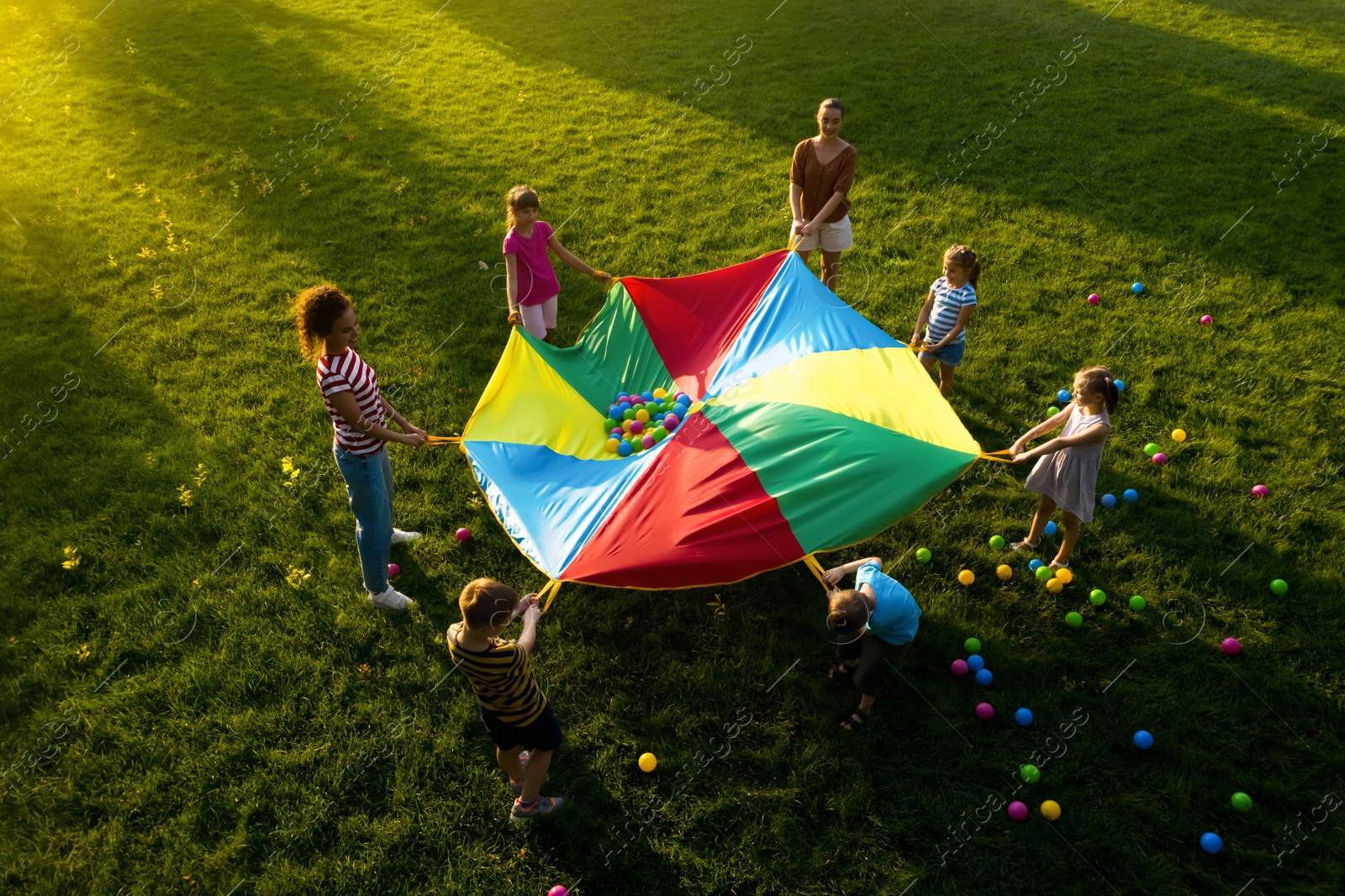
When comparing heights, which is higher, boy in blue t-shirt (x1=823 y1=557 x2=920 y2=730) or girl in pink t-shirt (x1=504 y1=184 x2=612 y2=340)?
girl in pink t-shirt (x1=504 y1=184 x2=612 y2=340)

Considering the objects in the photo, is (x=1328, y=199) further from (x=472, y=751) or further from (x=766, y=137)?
(x=472, y=751)

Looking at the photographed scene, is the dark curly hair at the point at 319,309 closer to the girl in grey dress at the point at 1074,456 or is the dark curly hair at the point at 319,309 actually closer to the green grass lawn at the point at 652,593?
the green grass lawn at the point at 652,593

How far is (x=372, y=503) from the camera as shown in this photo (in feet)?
13.9

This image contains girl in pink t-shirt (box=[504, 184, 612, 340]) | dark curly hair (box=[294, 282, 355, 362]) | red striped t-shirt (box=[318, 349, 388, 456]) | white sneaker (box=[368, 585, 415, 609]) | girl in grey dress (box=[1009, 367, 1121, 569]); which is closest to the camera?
dark curly hair (box=[294, 282, 355, 362])

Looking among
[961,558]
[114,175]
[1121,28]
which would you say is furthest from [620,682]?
[1121,28]

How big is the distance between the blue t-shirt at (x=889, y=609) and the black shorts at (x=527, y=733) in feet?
5.29

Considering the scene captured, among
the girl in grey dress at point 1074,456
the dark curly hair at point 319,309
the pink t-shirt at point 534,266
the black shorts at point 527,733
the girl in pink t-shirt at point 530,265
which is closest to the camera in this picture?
the black shorts at point 527,733

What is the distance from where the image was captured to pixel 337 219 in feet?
26.6

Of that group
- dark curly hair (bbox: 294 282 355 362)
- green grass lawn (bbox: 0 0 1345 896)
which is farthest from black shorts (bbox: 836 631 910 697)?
dark curly hair (bbox: 294 282 355 362)

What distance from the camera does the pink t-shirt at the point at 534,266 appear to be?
536cm

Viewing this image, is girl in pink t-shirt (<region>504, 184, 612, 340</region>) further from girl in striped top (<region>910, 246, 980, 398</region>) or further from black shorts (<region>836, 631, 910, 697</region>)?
black shorts (<region>836, 631, 910, 697</region>)

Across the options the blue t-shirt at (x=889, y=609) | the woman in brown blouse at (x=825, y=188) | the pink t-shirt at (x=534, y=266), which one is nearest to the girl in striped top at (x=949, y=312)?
the woman in brown blouse at (x=825, y=188)

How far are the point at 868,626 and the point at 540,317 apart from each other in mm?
3396

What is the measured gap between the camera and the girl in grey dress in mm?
3969
